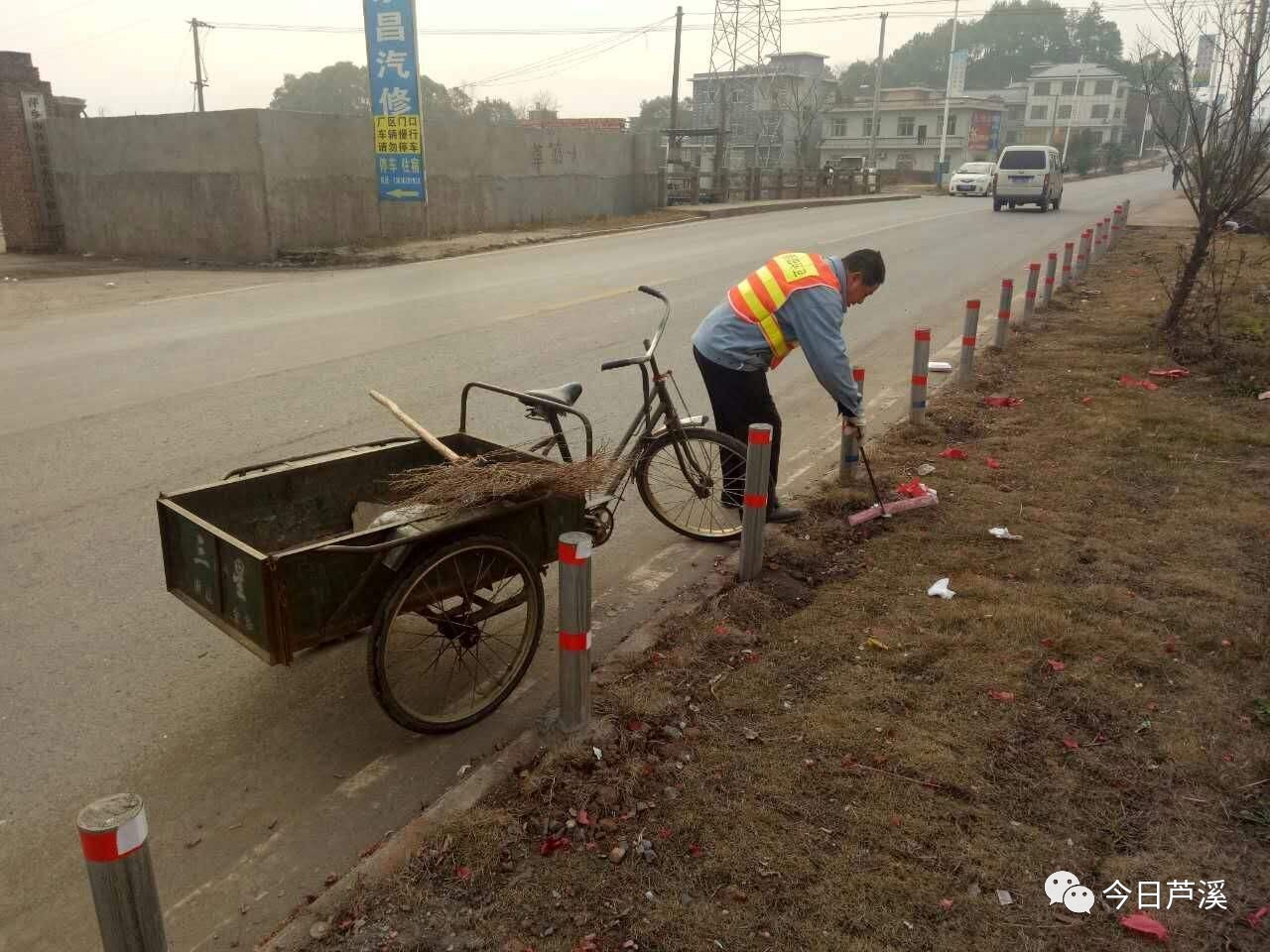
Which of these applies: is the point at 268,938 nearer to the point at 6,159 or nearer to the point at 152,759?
the point at 152,759

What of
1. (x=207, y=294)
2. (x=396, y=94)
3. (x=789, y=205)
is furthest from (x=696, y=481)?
(x=789, y=205)

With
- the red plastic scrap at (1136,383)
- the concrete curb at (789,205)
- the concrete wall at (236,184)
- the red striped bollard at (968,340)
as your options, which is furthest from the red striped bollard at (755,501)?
the concrete curb at (789,205)

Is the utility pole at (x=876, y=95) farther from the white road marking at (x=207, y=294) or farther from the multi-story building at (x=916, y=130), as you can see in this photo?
the white road marking at (x=207, y=294)

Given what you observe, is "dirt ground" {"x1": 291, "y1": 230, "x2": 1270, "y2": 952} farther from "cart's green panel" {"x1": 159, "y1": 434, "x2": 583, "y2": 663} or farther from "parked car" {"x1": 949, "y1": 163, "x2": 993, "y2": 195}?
"parked car" {"x1": 949, "y1": 163, "x2": 993, "y2": 195}

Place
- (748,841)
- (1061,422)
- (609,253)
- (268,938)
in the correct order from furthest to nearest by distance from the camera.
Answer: (609,253)
(1061,422)
(748,841)
(268,938)

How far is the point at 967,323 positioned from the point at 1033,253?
12322 millimetres

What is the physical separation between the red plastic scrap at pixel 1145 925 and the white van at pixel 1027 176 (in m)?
31.1

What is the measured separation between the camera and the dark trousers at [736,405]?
517cm

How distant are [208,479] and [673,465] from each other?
2850mm

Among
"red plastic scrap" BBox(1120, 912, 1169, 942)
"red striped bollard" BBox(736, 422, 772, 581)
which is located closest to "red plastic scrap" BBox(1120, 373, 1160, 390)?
"red striped bollard" BBox(736, 422, 772, 581)

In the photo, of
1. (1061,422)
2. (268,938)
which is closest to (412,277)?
(1061,422)

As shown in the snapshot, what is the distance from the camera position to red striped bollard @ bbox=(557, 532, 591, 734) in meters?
3.21

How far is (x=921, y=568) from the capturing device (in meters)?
4.80

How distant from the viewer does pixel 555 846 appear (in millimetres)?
2877
